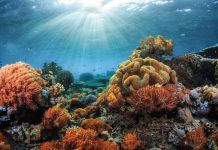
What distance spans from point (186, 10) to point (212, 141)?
25881 millimetres

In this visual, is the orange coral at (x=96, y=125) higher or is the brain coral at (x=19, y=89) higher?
the brain coral at (x=19, y=89)

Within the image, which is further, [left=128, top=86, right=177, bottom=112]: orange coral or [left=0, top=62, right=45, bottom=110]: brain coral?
[left=128, top=86, right=177, bottom=112]: orange coral

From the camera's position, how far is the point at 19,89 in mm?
5598

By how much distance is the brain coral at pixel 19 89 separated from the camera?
554 centimetres

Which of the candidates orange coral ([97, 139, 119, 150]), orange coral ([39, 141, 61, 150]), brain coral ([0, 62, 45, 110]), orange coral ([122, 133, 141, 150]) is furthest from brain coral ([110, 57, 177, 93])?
orange coral ([39, 141, 61, 150])

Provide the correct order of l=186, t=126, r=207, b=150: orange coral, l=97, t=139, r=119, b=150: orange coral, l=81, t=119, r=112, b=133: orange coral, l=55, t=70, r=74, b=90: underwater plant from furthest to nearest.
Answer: l=55, t=70, r=74, b=90: underwater plant
l=81, t=119, r=112, b=133: orange coral
l=186, t=126, r=207, b=150: orange coral
l=97, t=139, r=119, b=150: orange coral

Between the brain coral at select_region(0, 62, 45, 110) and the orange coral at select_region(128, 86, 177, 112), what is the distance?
2.73 metres

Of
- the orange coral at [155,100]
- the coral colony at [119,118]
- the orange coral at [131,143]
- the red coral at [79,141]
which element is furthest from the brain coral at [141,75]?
the red coral at [79,141]

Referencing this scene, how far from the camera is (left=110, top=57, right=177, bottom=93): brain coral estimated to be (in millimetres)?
6934

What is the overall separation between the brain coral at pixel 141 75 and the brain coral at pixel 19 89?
2775mm

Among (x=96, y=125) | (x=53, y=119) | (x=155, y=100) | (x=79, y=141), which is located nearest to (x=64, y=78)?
(x=96, y=125)

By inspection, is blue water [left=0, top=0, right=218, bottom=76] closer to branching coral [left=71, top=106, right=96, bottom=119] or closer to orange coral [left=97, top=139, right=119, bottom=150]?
branching coral [left=71, top=106, right=96, bottom=119]

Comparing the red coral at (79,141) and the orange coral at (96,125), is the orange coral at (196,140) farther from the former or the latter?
the red coral at (79,141)

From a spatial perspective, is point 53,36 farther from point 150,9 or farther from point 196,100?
point 196,100
